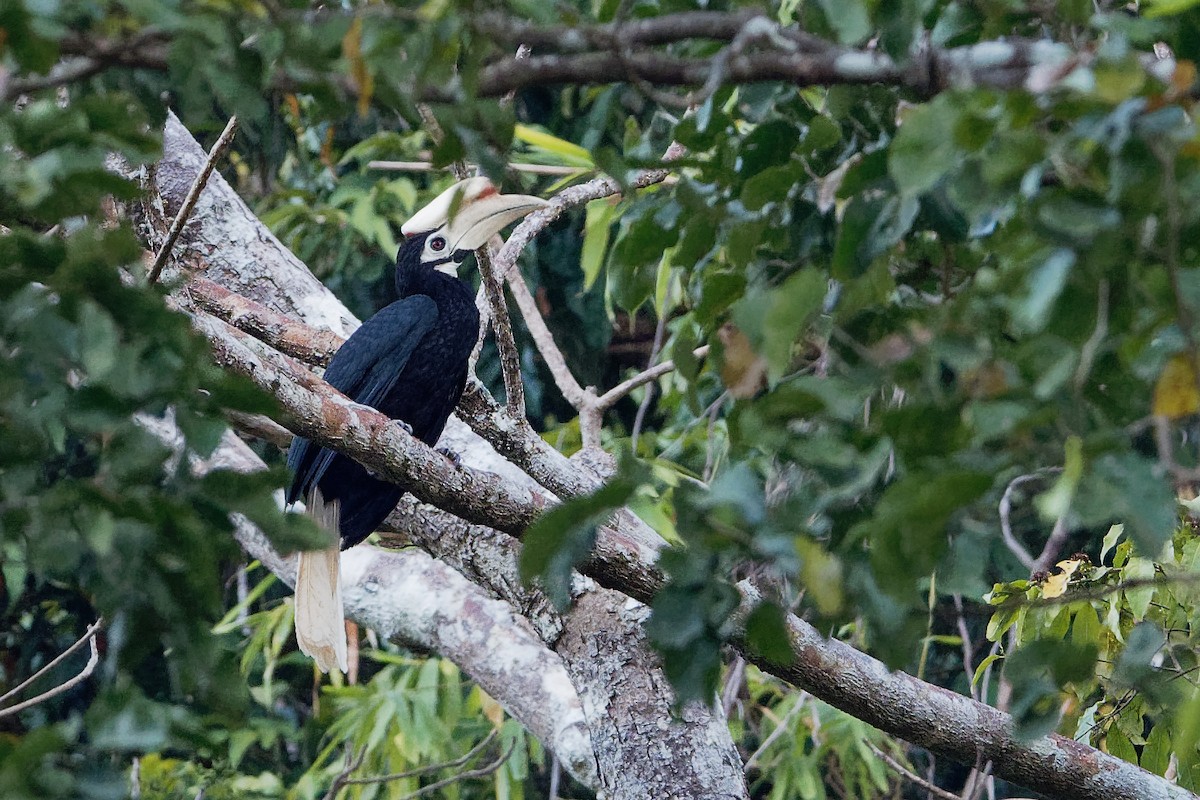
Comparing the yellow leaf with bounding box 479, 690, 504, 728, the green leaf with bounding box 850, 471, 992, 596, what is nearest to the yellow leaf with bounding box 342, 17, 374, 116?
the green leaf with bounding box 850, 471, 992, 596

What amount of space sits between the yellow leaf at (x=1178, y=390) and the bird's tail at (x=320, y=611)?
2.11 meters

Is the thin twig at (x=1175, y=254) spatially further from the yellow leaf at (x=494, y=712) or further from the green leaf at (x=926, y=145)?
the yellow leaf at (x=494, y=712)

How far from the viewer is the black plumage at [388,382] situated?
2.70 metres

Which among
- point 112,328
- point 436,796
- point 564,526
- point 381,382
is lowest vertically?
point 436,796

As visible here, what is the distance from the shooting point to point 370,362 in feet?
9.17

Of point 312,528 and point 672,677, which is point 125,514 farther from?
point 672,677

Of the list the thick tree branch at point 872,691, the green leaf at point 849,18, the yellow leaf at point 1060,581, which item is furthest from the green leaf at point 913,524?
the yellow leaf at point 1060,581

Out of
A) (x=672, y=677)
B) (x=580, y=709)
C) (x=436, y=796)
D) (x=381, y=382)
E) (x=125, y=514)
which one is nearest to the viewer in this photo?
(x=125, y=514)

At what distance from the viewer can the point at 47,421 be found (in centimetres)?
84

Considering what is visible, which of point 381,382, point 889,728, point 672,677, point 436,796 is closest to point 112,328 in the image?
point 672,677

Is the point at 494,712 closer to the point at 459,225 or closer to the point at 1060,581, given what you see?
the point at 459,225

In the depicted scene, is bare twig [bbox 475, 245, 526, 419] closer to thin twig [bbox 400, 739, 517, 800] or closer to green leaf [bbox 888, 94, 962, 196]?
thin twig [bbox 400, 739, 517, 800]

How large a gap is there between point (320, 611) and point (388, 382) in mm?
501

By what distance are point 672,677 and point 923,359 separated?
270 millimetres
